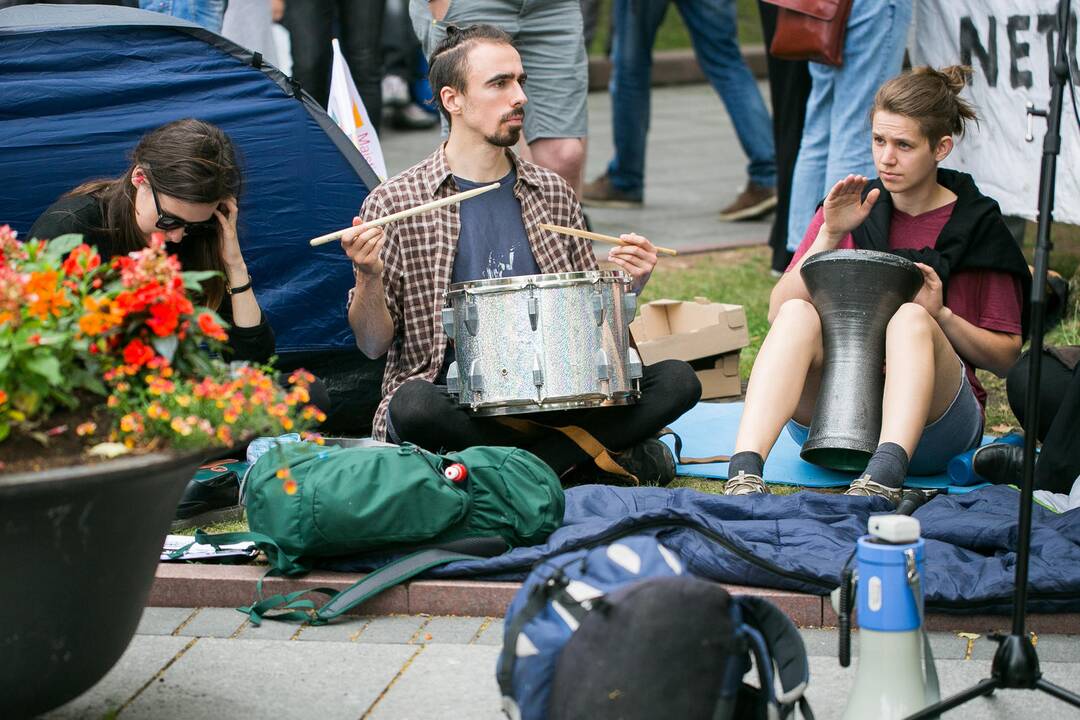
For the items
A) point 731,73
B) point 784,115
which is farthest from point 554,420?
point 731,73

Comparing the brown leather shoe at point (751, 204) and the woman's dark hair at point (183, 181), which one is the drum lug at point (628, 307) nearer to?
the woman's dark hair at point (183, 181)

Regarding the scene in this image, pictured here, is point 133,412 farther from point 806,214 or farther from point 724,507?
point 806,214

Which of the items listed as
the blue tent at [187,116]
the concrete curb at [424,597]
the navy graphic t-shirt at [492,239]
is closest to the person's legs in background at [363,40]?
the blue tent at [187,116]

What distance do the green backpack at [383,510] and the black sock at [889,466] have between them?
828 millimetres

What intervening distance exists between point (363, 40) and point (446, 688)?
3.96 m

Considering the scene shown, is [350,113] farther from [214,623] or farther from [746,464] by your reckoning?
[214,623]

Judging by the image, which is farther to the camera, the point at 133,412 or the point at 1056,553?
the point at 1056,553

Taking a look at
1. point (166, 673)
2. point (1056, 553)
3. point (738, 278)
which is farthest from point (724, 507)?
point (738, 278)

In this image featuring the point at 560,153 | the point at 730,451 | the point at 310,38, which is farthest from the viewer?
the point at 310,38

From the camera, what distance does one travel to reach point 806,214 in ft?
18.3

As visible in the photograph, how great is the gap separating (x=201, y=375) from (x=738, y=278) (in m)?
4.21

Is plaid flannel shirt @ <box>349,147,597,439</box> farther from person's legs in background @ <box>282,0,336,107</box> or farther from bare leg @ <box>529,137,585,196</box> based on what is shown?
person's legs in background @ <box>282,0,336,107</box>

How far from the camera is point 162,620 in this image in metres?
3.24

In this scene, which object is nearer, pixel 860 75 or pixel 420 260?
pixel 420 260
